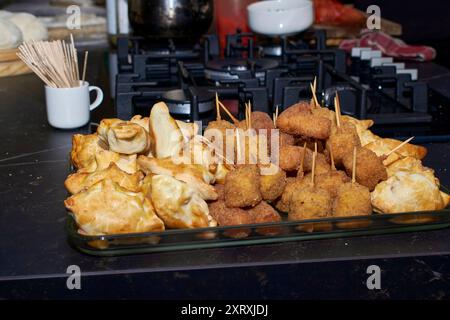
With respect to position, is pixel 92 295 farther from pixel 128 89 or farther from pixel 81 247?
A: pixel 128 89

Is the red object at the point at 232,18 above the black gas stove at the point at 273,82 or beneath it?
above

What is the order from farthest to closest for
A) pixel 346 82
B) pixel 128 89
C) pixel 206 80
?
pixel 206 80, pixel 346 82, pixel 128 89

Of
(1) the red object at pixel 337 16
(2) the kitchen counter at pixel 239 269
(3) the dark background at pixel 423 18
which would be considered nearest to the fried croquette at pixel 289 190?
(2) the kitchen counter at pixel 239 269

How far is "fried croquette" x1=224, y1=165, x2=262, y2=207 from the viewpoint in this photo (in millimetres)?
1104

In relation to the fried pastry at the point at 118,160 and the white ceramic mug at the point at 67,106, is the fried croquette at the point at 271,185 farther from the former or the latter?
the white ceramic mug at the point at 67,106

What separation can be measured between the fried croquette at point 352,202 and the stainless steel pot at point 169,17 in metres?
1.24

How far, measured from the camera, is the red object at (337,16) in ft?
8.89

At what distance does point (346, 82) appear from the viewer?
6.05 ft

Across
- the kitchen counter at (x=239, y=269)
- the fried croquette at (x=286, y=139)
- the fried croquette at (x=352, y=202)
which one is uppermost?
the fried croquette at (x=286, y=139)

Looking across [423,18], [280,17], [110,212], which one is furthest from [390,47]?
[110,212]

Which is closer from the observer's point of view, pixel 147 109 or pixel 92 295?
pixel 92 295
